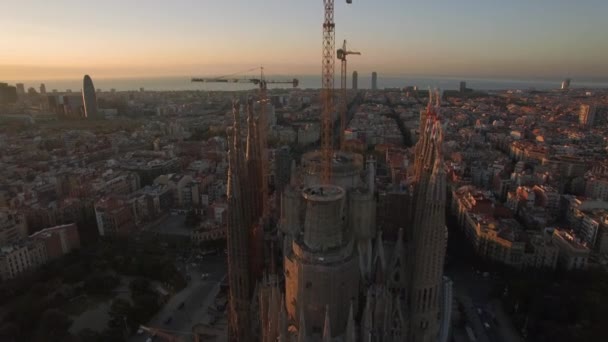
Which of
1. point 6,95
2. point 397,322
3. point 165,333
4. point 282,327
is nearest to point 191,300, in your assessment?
point 165,333

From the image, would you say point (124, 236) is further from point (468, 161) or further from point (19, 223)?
point (468, 161)

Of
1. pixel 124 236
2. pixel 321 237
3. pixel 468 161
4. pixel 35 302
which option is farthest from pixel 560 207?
pixel 35 302

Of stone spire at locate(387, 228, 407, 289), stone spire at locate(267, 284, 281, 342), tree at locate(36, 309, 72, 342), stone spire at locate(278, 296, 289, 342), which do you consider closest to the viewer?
stone spire at locate(278, 296, 289, 342)

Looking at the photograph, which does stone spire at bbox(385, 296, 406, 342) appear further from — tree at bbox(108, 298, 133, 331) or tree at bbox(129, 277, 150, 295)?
tree at bbox(129, 277, 150, 295)

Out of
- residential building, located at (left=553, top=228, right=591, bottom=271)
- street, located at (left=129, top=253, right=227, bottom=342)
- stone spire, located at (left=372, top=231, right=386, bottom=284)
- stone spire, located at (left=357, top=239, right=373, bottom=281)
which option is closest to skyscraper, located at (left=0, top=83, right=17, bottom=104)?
street, located at (left=129, top=253, right=227, bottom=342)

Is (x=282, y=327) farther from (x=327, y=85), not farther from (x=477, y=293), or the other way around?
(x=477, y=293)

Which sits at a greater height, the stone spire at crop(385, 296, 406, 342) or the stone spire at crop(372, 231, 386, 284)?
the stone spire at crop(372, 231, 386, 284)

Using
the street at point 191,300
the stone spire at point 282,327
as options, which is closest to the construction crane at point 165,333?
the street at point 191,300

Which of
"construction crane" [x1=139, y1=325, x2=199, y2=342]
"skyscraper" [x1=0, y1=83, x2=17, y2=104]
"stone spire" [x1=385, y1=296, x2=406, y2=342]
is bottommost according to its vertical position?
"construction crane" [x1=139, y1=325, x2=199, y2=342]
